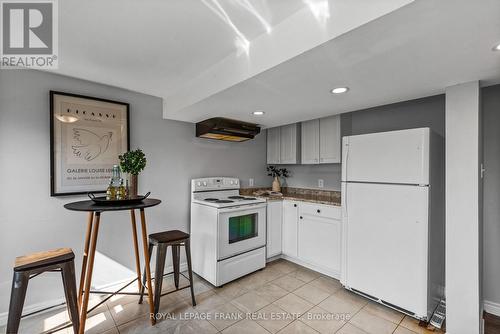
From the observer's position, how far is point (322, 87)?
1.86m

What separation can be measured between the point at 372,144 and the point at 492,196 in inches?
45.5

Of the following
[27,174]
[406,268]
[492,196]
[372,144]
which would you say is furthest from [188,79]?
[492,196]

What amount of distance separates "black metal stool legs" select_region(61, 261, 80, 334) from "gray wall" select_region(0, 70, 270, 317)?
789 millimetres

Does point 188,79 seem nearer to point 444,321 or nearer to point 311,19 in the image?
point 311,19

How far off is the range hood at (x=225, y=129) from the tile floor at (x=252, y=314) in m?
1.80

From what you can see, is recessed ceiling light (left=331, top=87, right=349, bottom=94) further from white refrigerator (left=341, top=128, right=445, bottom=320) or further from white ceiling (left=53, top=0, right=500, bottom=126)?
white refrigerator (left=341, top=128, right=445, bottom=320)

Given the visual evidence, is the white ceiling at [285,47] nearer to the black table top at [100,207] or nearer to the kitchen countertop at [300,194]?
the black table top at [100,207]

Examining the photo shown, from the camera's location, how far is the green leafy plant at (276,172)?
396 cm

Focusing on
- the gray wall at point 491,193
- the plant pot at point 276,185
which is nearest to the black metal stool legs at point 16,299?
the plant pot at point 276,185

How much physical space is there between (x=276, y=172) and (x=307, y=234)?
4.35 ft

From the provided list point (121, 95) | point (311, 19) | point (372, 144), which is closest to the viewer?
point (311, 19)

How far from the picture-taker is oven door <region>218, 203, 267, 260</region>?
257 cm

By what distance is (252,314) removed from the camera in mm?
2078

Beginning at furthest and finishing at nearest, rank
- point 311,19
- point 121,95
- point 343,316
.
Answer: point 121,95 → point 343,316 → point 311,19
